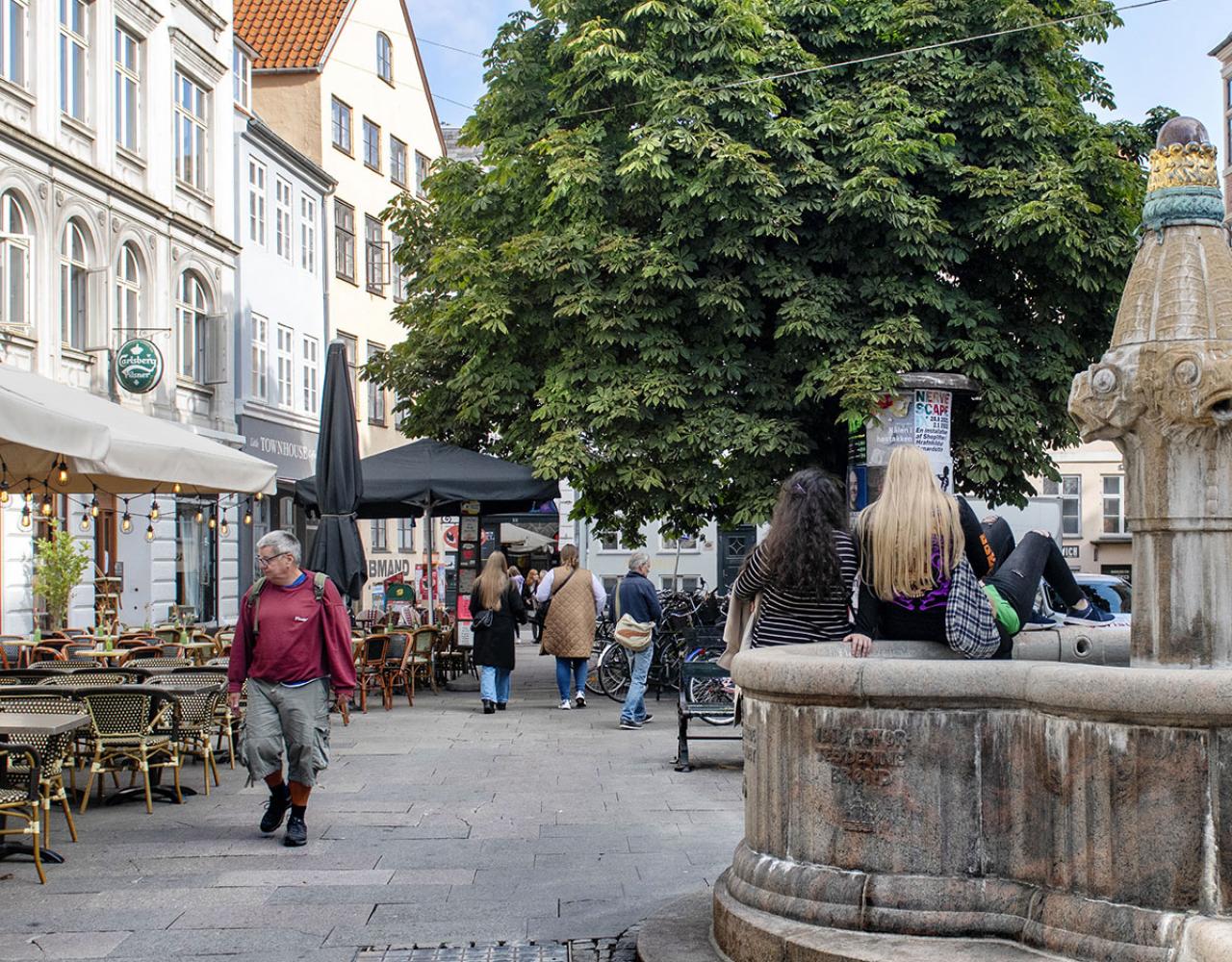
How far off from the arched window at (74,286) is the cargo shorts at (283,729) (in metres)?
14.8

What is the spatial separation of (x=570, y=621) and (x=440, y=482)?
8.70 ft

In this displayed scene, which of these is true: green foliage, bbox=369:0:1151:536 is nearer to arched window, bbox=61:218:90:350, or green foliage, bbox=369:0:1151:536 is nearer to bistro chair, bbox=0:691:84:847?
arched window, bbox=61:218:90:350

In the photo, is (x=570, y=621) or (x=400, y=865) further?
(x=570, y=621)

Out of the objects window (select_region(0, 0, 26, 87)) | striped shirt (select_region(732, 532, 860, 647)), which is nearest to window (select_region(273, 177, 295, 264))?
window (select_region(0, 0, 26, 87))

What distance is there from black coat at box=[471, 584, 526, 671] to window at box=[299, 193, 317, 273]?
18.8 metres

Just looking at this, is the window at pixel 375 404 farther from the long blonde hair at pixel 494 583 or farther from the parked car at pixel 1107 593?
the long blonde hair at pixel 494 583

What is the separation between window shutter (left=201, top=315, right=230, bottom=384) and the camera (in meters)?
27.6

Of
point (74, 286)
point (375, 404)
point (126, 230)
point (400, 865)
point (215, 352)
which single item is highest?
point (126, 230)

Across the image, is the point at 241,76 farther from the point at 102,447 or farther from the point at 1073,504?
the point at 1073,504

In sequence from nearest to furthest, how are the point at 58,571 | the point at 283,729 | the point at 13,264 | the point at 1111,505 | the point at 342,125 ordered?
the point at 283,729
the point at 58,571
the point at 13,264
the point at 342,125
the point at 1111,505

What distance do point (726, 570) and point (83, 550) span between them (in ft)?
89.5

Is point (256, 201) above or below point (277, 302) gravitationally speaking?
above

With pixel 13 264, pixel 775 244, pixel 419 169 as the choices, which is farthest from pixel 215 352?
pixel 419 169

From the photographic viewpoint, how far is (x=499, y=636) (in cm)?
1681
